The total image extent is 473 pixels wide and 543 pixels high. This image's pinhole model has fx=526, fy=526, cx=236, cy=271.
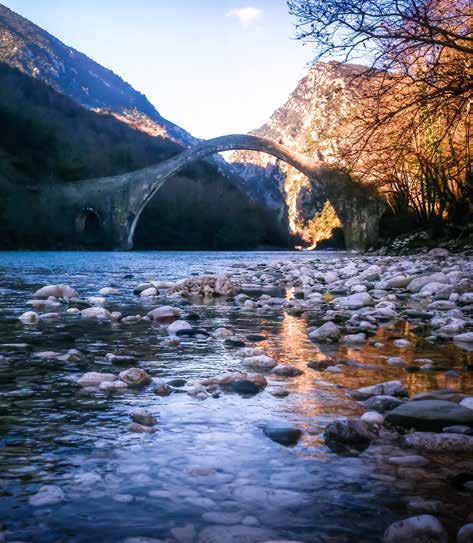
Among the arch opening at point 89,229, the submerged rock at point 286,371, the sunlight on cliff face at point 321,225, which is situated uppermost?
the sunlight on cliff face at point 321,225

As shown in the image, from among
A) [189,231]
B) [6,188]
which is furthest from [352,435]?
[189,231]

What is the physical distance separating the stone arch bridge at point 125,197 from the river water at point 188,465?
3234 cm

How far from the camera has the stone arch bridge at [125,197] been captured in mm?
36781

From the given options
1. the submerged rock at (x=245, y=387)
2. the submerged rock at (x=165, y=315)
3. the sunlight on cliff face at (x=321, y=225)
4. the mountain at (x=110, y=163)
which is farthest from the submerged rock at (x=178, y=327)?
the sunlight on cliff face at (x=321, y=225)

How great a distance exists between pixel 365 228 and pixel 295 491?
31495 millimetres

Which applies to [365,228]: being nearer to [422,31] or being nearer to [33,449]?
[422,31]

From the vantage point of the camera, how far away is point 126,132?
7000 centimetres

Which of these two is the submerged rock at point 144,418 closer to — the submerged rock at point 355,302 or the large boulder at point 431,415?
the large boulder at point 431,415

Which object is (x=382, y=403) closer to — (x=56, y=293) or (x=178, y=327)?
(x=178, y=327)

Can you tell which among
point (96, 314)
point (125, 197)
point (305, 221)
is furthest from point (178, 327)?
point (305, 221)

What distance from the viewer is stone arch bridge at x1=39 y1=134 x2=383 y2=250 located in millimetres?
36781

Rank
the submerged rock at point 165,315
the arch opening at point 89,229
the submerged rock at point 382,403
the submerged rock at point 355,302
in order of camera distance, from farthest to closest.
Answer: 1. the arch opening at point 89,229
2. the submerged rock at point 355,302
3. the submerged rock at point 165,315
4. the submerged rock at point 382,403

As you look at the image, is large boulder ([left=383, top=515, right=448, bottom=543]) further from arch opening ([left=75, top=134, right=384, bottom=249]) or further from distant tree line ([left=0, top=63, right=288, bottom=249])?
distant tree line ([left=0, top=63, right=288, bottom=249])

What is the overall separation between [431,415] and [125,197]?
44.8 meters
